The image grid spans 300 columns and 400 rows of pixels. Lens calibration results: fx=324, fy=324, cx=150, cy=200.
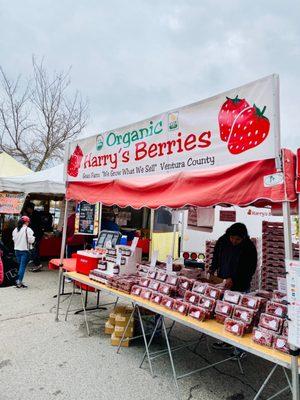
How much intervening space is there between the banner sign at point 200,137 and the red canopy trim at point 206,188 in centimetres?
8

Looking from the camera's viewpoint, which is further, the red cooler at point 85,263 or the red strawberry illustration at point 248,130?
the red cooler at point 85,263

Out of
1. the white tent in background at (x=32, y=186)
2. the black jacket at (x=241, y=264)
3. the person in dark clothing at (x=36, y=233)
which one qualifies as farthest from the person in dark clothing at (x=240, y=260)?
the person in dark clothing at (x=36, y=233)

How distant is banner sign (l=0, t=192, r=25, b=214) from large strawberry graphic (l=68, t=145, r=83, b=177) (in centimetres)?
504

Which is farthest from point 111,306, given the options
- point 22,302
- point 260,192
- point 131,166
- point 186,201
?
point 260,192

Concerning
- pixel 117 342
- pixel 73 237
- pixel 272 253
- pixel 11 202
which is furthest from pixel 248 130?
pixel 11 202

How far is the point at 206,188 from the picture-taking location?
3010mm

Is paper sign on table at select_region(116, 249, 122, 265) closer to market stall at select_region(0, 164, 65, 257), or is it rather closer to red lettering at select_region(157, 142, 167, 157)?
red lettering at select_region(157, 142, 167, 157)

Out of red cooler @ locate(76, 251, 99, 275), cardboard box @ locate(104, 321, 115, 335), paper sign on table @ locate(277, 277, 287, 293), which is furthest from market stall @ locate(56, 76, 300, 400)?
cardboard box @ locate(104, 321, 115, 335)

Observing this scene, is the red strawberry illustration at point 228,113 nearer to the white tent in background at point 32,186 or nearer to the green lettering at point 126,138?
the green lettering at point 126,138

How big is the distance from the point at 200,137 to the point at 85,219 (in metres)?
5.75

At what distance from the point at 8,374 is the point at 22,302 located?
3.01 metres

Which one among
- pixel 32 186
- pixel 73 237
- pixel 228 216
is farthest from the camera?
pixel 32 186

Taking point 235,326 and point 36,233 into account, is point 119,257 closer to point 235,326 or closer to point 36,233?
point 235,326

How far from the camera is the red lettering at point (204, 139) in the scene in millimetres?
3045
